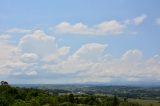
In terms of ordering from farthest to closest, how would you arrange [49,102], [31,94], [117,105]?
[117,105] → [31,94] → [49,102]

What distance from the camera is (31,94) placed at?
17850cm

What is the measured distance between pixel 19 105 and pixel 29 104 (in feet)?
12.3

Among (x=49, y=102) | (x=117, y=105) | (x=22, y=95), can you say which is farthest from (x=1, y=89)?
(x=117, y=105)

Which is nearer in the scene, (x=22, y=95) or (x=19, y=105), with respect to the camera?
(x=19, y=105)

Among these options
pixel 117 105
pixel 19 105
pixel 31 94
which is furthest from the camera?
pixel 117 105

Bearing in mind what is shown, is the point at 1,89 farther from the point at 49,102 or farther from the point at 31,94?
the point at 49,102

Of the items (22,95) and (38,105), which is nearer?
(38,105)

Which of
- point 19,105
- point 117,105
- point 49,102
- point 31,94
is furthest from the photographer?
point 117,105

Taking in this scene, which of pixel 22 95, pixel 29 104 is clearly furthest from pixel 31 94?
pixel 29 104

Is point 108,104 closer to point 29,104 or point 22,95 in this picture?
point 22,95

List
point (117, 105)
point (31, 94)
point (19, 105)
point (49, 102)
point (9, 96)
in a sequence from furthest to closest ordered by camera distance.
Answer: point (117, 105) → point (31, 94) → point (9, 96) → point (49, 102) → point (19, 105)

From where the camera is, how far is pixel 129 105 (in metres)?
187

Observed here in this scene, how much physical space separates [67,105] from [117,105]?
4373 cm

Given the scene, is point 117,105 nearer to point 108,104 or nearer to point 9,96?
point 108,104
